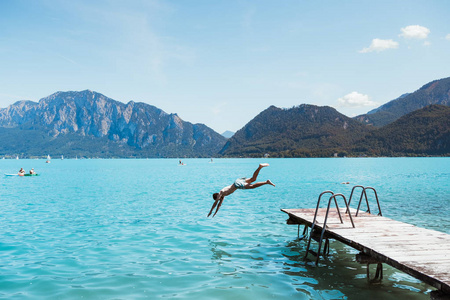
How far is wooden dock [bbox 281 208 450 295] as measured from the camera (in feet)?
25.6

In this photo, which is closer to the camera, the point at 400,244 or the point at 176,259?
the point at 400,244

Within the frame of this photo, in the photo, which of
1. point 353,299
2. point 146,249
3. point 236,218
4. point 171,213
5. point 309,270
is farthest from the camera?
point 171,213

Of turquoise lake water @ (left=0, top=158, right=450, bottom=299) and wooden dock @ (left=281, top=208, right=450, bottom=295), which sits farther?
turquoise lake water @ (left=0, top=158, right=450, bottom=299)

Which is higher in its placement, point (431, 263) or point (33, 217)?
point (431, 263)

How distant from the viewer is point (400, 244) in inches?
404

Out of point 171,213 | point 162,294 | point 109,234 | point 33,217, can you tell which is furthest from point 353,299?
point 33,217

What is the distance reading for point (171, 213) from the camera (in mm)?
25094

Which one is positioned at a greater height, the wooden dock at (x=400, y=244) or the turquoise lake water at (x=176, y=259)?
the wooden dock at (x=400, y=244)

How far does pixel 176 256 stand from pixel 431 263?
9205mm

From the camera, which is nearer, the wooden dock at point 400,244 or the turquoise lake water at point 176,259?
the wooden dock at point 400,244

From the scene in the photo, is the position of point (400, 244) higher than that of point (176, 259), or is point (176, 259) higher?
point (400, 244)

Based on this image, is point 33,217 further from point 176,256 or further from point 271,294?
point 271,294

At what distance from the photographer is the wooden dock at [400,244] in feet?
25.6

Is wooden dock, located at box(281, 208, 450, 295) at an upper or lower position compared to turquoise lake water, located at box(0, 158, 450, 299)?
upper
